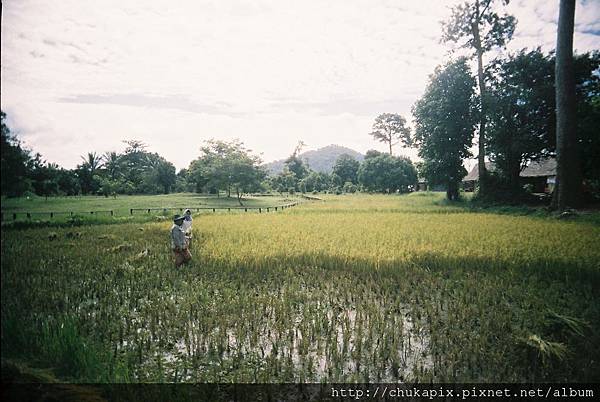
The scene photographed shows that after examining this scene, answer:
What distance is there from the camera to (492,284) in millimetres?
5605

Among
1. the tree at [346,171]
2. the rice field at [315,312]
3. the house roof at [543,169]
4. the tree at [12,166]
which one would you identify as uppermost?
the tree at [346,171]

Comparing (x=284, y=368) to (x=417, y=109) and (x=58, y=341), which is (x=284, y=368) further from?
(x=417, y=109)

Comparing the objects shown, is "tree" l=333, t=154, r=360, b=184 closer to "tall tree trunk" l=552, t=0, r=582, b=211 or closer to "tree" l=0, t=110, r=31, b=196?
"tall tree trunk" l=552, t=0, r=582, b=211

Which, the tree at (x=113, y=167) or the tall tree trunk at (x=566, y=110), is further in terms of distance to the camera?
the tree at (x=113, y=167)

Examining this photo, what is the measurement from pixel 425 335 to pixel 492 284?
8.76 feet

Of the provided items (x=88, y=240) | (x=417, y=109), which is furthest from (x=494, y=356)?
(x=417, y=109)

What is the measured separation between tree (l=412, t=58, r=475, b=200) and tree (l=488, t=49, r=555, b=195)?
286 cm

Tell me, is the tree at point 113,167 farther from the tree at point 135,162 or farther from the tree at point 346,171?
the tree at point 346,171

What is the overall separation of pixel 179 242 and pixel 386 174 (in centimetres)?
5606

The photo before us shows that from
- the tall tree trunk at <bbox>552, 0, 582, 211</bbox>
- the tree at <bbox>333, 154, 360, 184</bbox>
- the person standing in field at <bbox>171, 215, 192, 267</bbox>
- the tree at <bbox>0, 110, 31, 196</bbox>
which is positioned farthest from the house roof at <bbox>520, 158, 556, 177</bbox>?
the tree at <bbox>333, 154, 360, 184</bbox>

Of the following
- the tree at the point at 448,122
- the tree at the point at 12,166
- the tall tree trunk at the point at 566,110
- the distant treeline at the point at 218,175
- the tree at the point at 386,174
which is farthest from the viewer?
the tree at the point at 386,174

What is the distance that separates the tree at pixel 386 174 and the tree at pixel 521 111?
36.7 metres

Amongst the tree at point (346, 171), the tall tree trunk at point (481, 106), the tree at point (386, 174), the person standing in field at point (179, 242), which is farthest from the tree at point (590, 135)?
the tree at point (346, 171)

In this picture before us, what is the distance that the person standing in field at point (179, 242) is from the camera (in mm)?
7441
